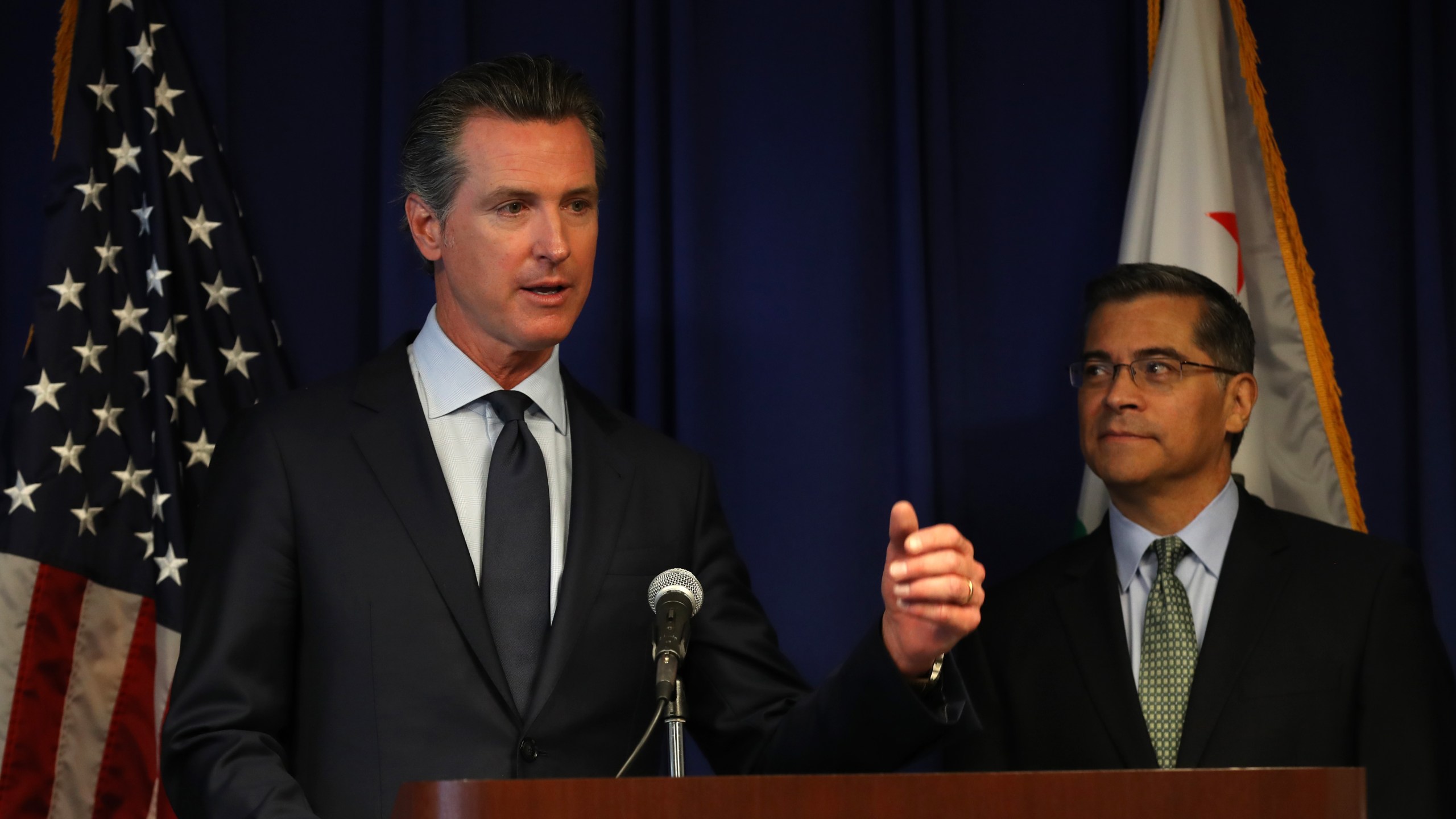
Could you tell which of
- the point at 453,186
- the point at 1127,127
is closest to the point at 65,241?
the point at 453,186

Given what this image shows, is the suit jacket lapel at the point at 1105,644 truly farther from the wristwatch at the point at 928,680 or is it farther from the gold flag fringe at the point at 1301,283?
the wristwatch at the point at 928,680

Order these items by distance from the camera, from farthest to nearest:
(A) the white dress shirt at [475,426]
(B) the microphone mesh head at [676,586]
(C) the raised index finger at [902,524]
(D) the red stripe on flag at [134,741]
Answer: (D) the red stripe on flag at [134,741]
(A) the white dress shirt at [475,426]
(B) the microphone mesh head at [676,586]
(C) the raised index finger at [902,524]

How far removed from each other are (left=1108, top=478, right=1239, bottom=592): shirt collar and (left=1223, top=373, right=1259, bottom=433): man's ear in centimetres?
13

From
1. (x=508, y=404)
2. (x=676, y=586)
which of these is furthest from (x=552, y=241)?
(x=676, y=586)

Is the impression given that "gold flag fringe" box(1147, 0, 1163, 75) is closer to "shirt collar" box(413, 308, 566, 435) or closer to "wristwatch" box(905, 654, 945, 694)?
"shirt collar" box(413, 308, 566, 435)

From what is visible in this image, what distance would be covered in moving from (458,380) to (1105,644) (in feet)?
4.58

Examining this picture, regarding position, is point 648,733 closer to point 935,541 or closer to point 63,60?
point 935,541

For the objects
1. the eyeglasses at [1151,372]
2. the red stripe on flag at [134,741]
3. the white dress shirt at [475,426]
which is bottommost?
the red stripe on flag at [134,741]

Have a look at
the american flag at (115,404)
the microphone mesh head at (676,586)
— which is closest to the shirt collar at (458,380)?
the microphone mesh head at (676,586)

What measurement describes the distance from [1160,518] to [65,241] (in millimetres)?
2285

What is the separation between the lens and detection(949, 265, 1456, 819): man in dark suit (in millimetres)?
2631

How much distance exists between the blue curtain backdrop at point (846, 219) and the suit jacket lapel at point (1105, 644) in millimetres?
450

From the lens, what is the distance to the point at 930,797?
4.27 feet

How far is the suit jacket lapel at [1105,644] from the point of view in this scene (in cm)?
271
